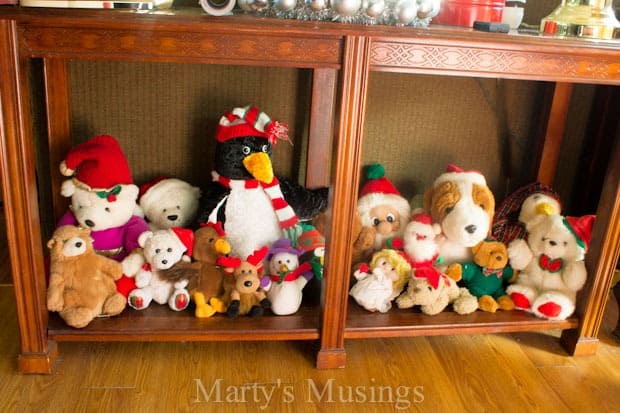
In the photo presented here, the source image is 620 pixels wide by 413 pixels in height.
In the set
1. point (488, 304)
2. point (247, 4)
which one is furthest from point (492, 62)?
point (488, 304)

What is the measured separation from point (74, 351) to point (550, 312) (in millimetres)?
1215

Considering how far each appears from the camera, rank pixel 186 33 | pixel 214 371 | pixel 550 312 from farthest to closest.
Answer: pixel 550 312 → pixel 214 371 → pixel 186 33

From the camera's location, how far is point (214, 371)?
1514 mm

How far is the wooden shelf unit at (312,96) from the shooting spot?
123 centimetres

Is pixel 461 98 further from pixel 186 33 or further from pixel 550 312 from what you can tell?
pixel 186 33

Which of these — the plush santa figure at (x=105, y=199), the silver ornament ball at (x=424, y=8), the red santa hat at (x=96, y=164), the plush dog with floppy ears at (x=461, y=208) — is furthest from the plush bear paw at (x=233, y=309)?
the silver ornament ball at (x=424, y=8)

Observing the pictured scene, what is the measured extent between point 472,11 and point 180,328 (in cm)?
105

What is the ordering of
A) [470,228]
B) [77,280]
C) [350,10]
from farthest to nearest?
1. [470,228]
2. [77,280]
3. [350,10]

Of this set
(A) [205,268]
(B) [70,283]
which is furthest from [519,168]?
(B) [70,283]

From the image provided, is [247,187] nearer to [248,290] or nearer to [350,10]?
[248,290]

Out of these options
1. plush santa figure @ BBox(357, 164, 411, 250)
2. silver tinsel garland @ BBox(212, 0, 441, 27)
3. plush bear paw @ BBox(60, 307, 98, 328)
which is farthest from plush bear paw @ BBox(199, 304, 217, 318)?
silver tinsel garland @ BBox(212, 0, 441, 27)

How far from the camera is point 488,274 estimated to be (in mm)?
1676

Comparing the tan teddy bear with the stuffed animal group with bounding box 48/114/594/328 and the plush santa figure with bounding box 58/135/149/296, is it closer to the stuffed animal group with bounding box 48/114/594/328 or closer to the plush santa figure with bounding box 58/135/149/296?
the stuffed animal group with bounding box 48/114/594/328

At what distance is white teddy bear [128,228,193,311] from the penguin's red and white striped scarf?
0.17 m
